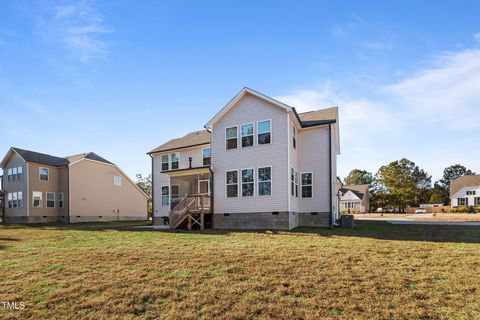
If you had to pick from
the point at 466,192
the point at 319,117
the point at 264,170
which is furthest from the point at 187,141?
the point at 466,192

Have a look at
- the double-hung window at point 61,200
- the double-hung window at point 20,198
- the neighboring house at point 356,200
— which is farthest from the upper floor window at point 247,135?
the neighboring house at point 356,200

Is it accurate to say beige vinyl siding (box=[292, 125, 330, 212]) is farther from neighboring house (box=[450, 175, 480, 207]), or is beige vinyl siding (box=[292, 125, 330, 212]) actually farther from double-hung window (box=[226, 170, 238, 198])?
neighboring house (box=[450, 175, 480, 207])

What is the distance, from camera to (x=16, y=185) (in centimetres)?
3044

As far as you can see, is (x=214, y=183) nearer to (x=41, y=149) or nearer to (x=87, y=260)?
(x=87, y=260)

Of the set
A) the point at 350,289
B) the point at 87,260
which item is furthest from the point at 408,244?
the point at 87,260

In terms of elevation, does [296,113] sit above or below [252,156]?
above

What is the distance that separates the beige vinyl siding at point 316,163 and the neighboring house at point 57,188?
920 inches

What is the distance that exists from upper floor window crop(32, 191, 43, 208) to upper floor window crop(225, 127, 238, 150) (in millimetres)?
22373

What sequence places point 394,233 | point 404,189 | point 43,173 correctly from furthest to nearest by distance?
point 404,189, point 43,173, point 394,233

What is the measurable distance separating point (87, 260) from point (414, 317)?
26.0ft

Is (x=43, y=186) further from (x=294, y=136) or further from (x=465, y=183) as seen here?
(x=465, y=183)

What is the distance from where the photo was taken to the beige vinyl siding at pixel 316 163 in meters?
17.9

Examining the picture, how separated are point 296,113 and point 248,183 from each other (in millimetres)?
4521

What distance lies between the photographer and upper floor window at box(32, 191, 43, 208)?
29.6 m
